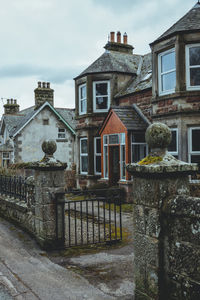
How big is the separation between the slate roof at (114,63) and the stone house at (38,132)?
8759 millimetres

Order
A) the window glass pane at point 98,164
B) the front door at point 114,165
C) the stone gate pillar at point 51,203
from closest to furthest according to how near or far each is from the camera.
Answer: the stone gate pillar at point 51,203 < the front door at point 114,165 < the window glass pane at point 98,164

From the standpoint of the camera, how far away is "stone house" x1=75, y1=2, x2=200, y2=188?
41.2 ft

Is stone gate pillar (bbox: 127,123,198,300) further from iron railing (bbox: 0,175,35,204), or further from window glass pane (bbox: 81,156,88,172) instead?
window glass pane (bbox: 81,156,88,172)

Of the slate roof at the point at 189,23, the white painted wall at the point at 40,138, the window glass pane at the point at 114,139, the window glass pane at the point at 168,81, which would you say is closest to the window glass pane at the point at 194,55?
the slate roof at the point at 189,23

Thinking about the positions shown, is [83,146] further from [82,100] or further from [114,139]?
[114,139]

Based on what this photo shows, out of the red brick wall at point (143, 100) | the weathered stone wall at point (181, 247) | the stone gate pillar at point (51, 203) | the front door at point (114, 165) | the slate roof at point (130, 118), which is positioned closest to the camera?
the weathered stone wall at point (181, 247)

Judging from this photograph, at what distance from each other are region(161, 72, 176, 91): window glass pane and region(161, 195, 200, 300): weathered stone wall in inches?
408

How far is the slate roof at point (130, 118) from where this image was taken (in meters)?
14.5

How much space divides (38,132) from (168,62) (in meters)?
15.2

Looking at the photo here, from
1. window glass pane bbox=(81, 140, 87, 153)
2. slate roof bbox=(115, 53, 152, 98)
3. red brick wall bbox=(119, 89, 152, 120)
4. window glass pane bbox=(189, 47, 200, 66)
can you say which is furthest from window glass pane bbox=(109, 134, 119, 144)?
window glass pane bbox=(189, 47, 200, 66)

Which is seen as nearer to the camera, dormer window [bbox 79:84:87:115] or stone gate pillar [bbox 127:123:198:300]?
stone gate pillar [bbox 127:123:198:300]

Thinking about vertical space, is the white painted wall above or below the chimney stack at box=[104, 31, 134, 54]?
below

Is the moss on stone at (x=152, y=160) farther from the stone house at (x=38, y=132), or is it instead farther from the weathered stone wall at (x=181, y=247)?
the stone house at (x=38, y=132)

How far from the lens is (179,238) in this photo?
3.43 metres
